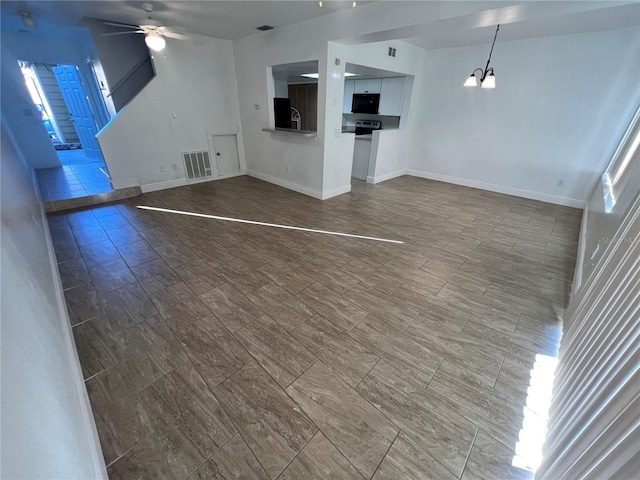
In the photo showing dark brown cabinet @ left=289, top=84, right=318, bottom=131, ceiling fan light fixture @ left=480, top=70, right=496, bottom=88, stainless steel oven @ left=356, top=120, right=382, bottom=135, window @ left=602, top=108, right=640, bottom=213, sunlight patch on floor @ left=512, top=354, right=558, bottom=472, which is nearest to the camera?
sunlight patch on floor @ left=512, top=354, right=558, bottom=472

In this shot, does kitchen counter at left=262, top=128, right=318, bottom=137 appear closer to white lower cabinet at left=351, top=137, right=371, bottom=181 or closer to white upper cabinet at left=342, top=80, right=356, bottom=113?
white lower cabinet at left=351, top=137, right=371, bottom=181

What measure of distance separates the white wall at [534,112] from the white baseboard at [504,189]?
0.06 ft

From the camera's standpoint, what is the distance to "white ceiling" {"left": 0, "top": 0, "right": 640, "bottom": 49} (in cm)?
239

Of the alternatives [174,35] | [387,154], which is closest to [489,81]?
[387,154]

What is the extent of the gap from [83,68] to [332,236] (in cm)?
677

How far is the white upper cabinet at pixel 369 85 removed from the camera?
5848 mm

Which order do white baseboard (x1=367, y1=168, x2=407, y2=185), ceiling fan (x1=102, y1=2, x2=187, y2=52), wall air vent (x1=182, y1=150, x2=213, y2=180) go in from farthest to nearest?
white baseboard (x1=367, y1=168, x2=407, y2=185), wall air vent (x1=182, y1=150, x2=213, y2=180), ceiling fan (x1=102, y1=2, x2=187, y2=52)

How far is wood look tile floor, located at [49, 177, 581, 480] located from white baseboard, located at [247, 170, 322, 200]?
1.18 meters

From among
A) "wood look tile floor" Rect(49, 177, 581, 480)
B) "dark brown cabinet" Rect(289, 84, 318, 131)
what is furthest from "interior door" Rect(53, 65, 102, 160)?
→ "dark brown cabinet" Rect(289, 84, 318, 131)

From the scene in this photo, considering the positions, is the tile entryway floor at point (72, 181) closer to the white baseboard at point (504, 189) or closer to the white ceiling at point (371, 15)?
the white ceiling at point (371, 15)

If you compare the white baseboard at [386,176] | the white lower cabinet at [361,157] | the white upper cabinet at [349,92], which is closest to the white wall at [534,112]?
the white baseboard at [386,176]

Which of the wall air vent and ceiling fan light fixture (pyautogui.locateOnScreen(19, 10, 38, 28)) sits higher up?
ceiling fan light fixture (pyautogui.locateOnScreen(19, 10, 38, 28))

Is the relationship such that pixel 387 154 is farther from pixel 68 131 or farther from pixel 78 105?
pixel 68 131

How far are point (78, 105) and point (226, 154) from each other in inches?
157
